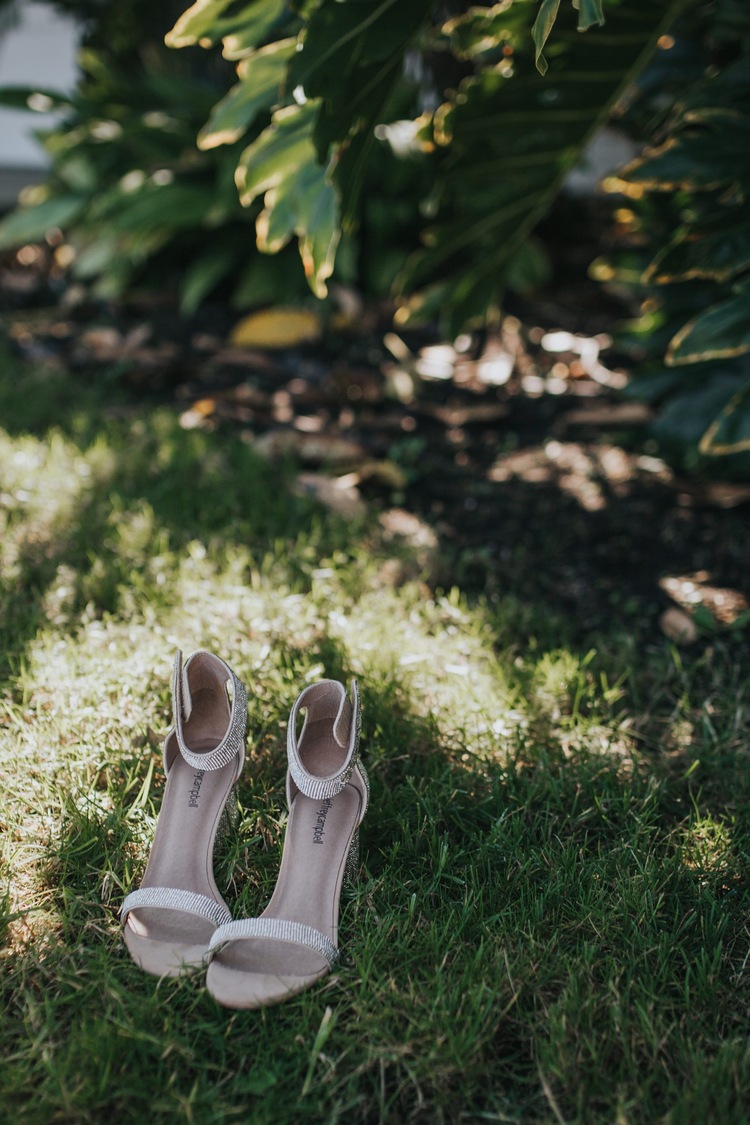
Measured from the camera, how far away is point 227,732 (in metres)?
1.63

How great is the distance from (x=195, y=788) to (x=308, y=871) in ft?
0.83

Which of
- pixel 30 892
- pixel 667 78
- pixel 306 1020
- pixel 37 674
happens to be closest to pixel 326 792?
pixel 306 1020

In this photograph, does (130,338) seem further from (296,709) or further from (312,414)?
(296,709)

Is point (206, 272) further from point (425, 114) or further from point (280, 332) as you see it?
point (425, 114)


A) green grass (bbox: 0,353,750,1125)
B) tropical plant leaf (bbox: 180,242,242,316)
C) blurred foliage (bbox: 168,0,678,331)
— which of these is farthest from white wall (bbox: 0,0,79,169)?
green grass (bbox: 0,353,750,1125)

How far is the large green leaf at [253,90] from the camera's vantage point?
2070mm

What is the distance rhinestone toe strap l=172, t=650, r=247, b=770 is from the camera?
160 cm

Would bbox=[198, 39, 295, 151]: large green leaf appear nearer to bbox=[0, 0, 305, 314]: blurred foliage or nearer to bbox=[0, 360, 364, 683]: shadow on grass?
bbox=[0, 360, 364, 683]: shadow on grass

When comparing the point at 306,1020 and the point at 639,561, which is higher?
the point at 306,1020

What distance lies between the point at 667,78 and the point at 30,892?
2619 mm

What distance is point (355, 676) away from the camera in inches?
76.2

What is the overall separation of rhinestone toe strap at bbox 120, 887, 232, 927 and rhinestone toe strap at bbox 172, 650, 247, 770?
0.71 ft

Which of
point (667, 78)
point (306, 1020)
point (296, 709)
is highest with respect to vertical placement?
point (667, 78)

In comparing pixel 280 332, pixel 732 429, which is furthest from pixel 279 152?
pixel 280 332
